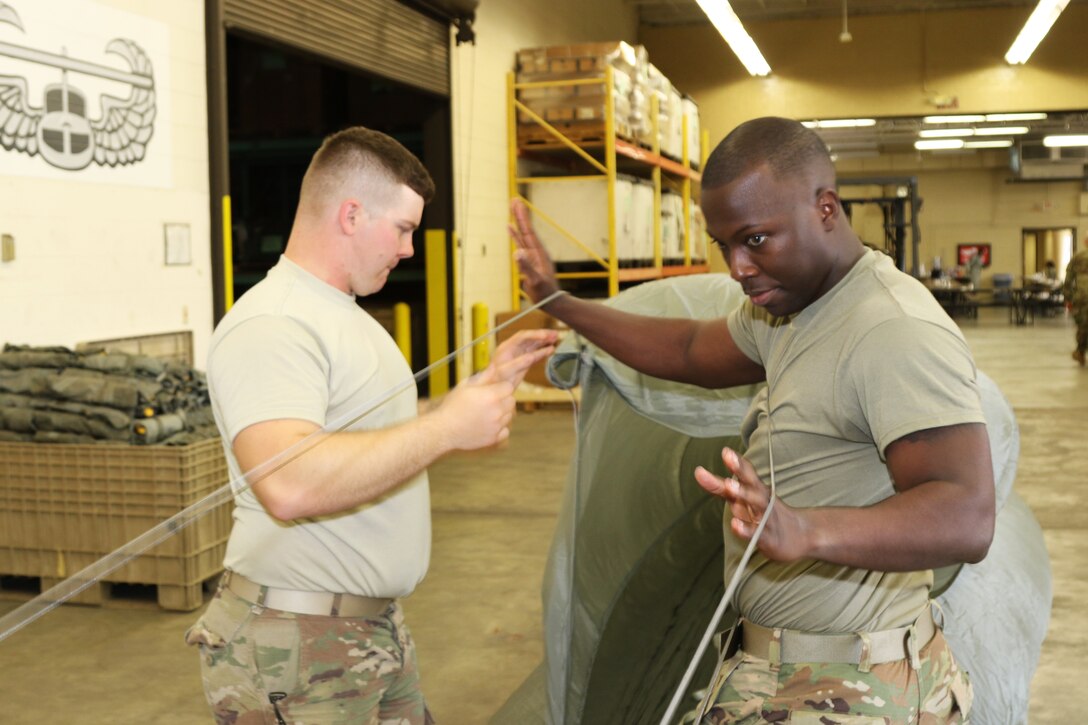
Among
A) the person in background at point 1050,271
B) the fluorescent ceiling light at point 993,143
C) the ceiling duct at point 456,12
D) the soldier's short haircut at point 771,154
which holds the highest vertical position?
the fluorescent ceiling light at point 993,143

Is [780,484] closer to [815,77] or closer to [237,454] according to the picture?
[237,454]

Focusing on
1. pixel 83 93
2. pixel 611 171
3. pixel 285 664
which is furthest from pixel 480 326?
pixel 285 664

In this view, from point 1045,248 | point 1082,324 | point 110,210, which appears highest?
point 1045,248

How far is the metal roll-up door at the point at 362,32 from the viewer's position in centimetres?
715

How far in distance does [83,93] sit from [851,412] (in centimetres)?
468

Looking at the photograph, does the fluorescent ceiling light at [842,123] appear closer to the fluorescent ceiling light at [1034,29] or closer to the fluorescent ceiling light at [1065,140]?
the fluorescent ceiling light at [1034,29]

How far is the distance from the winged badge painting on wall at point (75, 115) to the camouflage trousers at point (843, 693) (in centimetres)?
422

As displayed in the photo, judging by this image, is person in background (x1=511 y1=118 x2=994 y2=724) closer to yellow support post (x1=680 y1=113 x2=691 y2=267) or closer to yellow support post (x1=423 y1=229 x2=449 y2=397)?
yellow support post (x1=423 y1=229 x2=449 y2=397)

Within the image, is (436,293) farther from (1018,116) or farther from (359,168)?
(1018,116)

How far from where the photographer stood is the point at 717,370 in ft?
8.42

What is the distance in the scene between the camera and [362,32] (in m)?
8.74

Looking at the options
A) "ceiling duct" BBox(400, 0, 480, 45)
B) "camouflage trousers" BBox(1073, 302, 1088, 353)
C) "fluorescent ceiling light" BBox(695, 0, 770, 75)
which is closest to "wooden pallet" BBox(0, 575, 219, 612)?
"ceiling duct" BBox(400, 0, 480, 45)

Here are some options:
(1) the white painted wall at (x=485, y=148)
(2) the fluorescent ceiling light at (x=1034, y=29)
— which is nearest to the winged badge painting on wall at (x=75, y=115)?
(1) the white painted wall at (x=485, y=148)

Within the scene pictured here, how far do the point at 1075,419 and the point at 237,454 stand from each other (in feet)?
32.7
